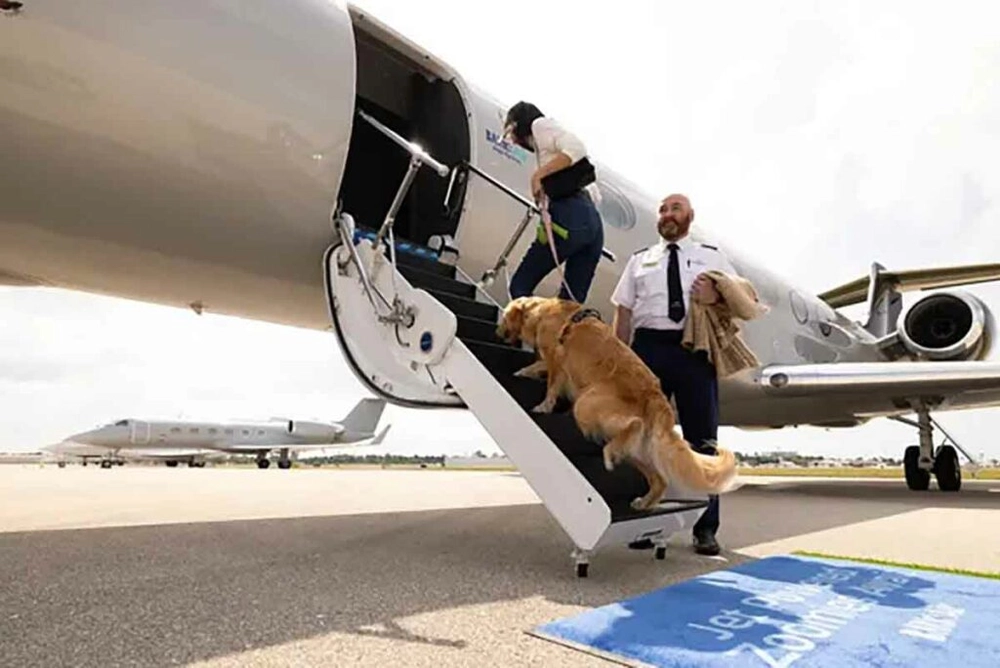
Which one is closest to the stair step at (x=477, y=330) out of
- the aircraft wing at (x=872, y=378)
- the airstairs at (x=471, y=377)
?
the airstairs at (x=471, y=377)

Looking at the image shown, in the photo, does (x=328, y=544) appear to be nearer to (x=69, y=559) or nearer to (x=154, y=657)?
(x=69, y=559)

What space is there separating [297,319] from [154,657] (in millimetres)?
3267

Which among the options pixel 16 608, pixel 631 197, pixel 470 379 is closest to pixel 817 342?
pixel 631 197

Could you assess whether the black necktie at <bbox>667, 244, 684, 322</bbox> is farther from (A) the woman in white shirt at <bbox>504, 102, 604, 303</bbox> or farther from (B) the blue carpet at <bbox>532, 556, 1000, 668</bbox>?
(B) the blue carpet at <bbox>532, 556, 1000, 668</bbox>

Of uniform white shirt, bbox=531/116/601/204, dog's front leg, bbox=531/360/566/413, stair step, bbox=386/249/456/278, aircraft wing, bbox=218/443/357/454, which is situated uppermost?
uniform white shirt, bbox=531/116/601/204

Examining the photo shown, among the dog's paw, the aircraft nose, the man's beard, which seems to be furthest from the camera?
the aircraft nose

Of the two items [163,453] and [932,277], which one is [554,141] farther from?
[163,453]

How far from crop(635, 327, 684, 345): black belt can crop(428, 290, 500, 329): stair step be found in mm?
784

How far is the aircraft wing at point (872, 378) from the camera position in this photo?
7559 millimetres

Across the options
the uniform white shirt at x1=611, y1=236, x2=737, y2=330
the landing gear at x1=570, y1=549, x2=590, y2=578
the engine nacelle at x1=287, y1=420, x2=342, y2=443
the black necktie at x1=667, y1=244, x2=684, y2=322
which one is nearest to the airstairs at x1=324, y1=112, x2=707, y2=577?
the landing gear at x1=570, y1=549, x2=590, y2=578

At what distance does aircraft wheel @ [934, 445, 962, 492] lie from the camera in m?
9.89

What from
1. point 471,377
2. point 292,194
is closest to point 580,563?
point 471,377

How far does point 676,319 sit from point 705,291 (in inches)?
7.9

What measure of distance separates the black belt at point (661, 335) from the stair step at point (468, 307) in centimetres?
78
